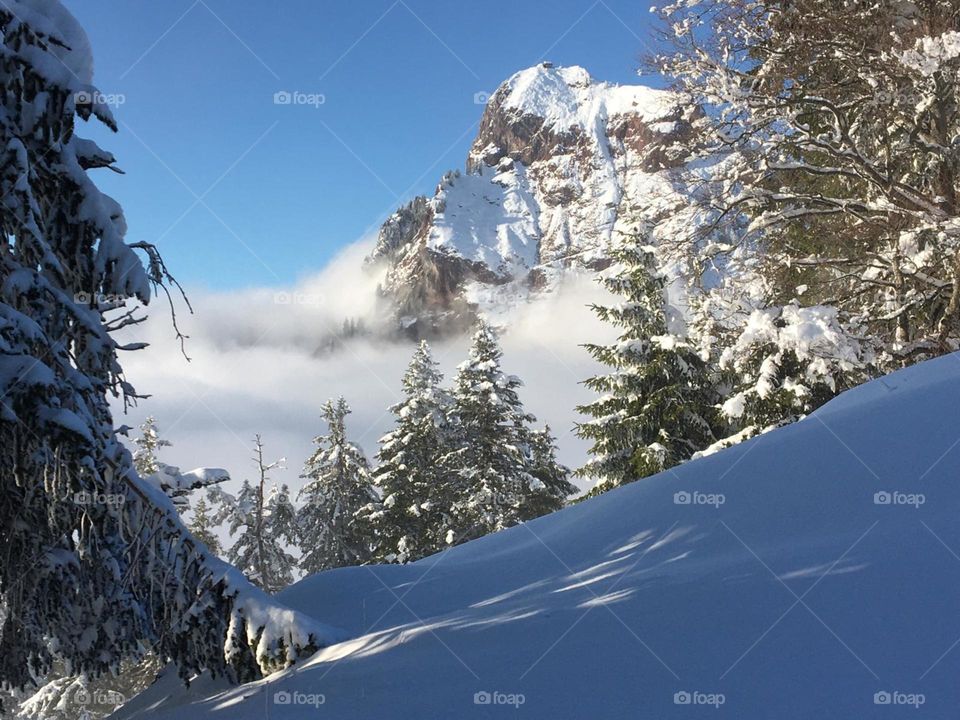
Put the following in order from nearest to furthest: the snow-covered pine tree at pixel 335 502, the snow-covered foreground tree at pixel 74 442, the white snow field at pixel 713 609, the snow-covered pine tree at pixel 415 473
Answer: the white snow field at pixel 713 609 < the snow-covered foreground tree at pixel 74 442 < the snow-covered pine tree at pixel 415 473 < the snow-covered pine tree at pixel 335 502

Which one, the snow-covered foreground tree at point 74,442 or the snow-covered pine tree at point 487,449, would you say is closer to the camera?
the snow-covered foreground tree at point 74,442

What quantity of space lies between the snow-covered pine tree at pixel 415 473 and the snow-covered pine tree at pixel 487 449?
2.67 feet

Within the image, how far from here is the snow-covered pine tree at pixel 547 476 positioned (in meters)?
25.1

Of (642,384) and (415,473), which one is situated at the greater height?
(642,384)

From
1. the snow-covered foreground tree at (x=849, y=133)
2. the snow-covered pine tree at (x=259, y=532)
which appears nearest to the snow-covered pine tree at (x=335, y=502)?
the snow-covered pine tree at (x=259, y=532)

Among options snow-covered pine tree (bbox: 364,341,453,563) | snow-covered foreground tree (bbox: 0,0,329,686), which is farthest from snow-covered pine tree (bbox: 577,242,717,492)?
snow-covered foreground tree (bbox: 0,0,329,686)

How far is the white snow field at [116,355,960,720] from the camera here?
2529mm

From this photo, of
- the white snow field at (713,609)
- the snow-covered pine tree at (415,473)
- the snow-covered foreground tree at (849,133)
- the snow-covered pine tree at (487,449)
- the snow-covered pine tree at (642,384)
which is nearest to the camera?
the white snow field at (713,609)

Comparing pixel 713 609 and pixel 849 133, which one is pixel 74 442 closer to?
pixel 713 609

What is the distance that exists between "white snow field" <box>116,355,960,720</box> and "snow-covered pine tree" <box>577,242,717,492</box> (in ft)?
38.7

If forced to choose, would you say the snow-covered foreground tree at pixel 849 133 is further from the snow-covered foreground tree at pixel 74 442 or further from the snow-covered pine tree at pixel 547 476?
the snow-covered pine tree at pixel 547 476

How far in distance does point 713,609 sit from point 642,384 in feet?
50.0

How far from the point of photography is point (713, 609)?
3.18 m

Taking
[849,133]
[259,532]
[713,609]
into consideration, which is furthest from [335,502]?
[713,609]
